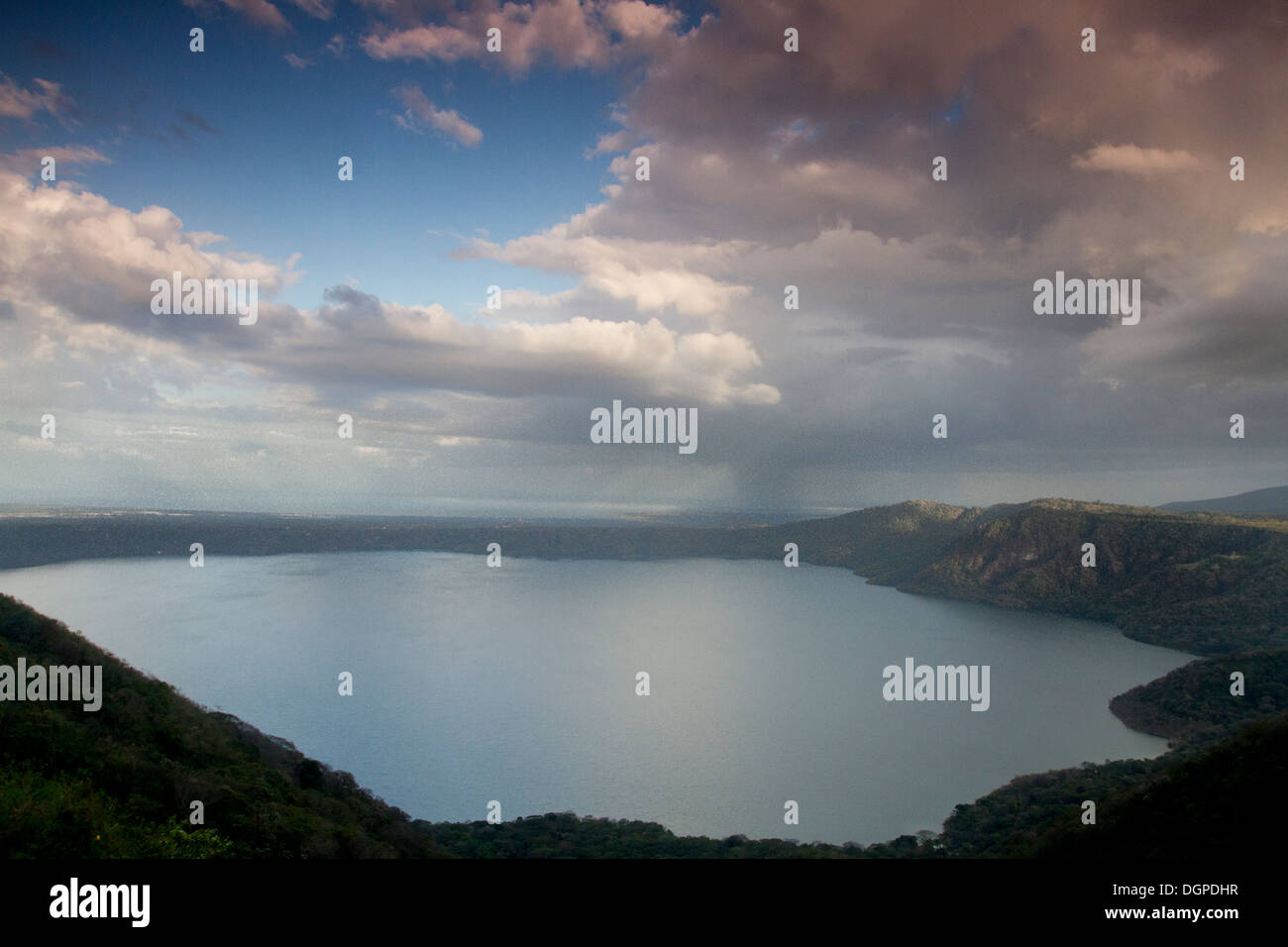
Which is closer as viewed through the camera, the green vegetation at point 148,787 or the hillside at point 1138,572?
the green vegetation at point 148,787

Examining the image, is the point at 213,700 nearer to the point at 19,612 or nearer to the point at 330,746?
the point at 330,746

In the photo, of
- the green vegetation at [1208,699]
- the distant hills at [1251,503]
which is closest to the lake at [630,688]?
the green vegetation at [1208,699]

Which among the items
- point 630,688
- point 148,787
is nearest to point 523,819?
point 148,787

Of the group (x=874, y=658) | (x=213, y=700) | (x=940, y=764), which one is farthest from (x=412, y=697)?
(x=874, y=658)

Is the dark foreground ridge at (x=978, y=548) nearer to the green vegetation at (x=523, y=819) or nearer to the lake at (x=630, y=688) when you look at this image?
the green vegetation at (x=523, y=819)

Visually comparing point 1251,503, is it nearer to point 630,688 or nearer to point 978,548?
point 978,548

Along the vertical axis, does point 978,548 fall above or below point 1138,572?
above
